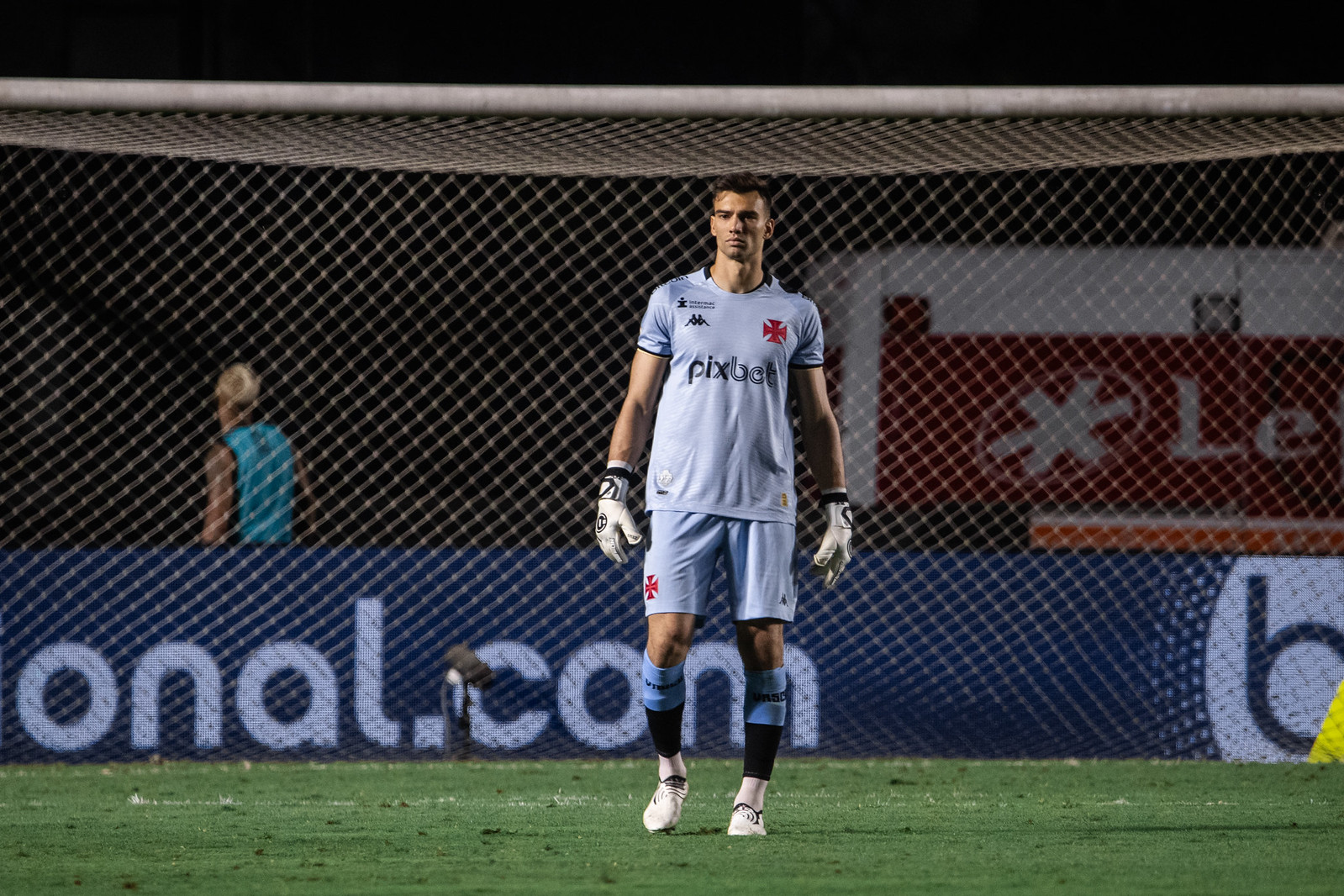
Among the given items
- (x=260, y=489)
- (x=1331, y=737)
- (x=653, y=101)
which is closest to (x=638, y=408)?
(x=653, y=101)

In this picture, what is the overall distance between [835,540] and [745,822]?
31.4 inches

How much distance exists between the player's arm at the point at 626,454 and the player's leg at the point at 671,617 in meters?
0.09

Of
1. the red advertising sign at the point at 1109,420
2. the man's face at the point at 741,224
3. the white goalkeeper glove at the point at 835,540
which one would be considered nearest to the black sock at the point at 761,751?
the white goalkeeper glove at the point at 835,540

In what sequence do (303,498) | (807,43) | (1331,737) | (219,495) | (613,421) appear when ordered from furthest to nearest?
1. (807,43)
2. (613,421)
3. (303,498)
4. (219,495)
5. (1331,737)

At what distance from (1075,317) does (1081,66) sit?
Result: 2.52 meters

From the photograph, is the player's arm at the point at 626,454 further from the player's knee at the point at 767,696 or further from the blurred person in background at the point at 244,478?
the blurred person in background at the point at 244,478

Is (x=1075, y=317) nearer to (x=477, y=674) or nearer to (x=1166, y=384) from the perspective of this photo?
(x=1166, y=384)

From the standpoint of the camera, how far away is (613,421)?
8.39 meters

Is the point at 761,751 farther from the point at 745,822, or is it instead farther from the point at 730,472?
the point at 730,472

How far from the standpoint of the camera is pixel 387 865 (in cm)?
358

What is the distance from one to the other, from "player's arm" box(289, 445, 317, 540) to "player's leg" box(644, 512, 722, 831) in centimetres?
307

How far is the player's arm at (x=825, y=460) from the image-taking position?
162 inches

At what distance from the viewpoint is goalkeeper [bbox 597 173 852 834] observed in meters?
3.93

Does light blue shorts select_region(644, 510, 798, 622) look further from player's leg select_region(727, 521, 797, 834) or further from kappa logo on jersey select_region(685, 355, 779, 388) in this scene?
kappa logo on jersey select_region(685, 355, 779, 388)
